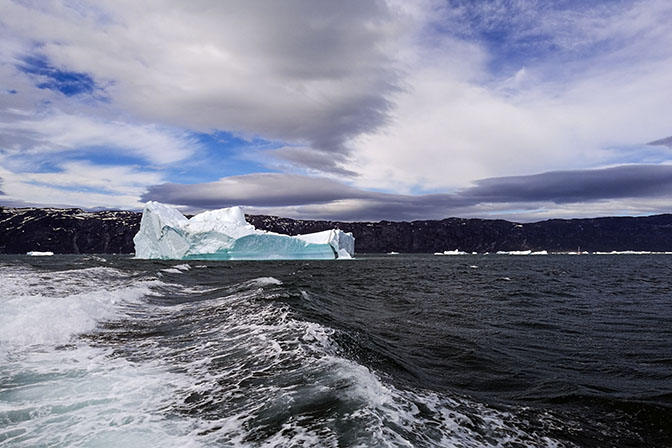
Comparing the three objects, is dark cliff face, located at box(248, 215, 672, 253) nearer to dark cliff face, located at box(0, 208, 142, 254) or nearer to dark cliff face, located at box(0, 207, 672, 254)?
dark cliff face, located at box(0, 207, 672, 254)

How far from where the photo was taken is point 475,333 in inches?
360

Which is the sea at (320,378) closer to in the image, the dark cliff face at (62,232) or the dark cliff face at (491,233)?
the dark cliff face at (62,232)

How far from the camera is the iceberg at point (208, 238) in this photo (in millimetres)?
45938

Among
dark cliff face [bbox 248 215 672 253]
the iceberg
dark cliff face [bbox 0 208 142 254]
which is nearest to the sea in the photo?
the iceberg

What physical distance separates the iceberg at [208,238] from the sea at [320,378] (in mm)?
36123

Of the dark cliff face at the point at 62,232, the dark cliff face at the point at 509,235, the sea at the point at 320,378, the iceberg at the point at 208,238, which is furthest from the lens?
the dark cliff face at the point at 509,235

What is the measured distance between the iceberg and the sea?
119ft

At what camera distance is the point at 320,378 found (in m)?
5.01

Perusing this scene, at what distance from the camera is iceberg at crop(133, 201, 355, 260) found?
4594cm

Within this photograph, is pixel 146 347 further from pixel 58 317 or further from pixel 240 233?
pixel 240 233

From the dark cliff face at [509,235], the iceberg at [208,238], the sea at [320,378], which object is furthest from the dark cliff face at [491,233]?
the sea at [320,378]

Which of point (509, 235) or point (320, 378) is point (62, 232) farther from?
point (509, 235)

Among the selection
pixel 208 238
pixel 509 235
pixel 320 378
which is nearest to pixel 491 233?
pixel 509 235

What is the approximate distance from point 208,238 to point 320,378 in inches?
1762
